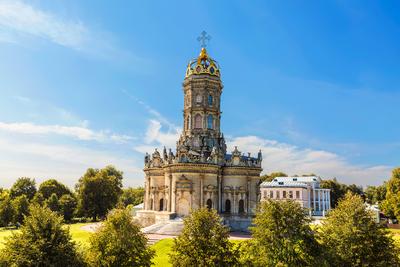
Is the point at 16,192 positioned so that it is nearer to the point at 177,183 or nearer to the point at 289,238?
the point at 177,183

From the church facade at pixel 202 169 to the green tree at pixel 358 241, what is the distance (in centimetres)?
2131

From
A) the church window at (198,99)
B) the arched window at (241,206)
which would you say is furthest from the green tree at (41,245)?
the church window at (198,99)

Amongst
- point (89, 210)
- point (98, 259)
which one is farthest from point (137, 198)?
point (98, 259)

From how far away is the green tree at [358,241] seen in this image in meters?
20.6

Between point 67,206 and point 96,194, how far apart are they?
257 inches

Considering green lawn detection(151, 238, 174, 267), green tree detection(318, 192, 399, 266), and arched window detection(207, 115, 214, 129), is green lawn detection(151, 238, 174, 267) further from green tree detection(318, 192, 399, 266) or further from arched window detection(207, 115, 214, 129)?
arched window detection(207, 115, 214, 129)

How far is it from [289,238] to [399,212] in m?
39.9

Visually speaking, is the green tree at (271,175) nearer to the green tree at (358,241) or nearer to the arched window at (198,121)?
the arched window at (198,121)

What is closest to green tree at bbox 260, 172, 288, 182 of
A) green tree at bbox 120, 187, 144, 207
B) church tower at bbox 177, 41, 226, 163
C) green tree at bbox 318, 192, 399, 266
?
green tree at bbox 120, 187, 144, 207

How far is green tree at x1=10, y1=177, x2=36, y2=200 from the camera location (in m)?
76.5

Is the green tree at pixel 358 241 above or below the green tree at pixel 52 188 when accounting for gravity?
below

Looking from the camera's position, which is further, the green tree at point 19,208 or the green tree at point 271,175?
the green tree at point 271,175

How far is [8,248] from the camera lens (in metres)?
19.0

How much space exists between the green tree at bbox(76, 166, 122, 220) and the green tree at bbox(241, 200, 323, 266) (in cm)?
5380
